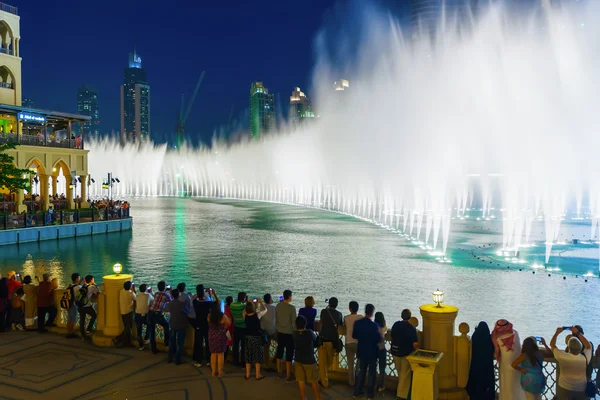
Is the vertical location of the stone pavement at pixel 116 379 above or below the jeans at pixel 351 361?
below

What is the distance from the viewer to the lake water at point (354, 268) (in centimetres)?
1750

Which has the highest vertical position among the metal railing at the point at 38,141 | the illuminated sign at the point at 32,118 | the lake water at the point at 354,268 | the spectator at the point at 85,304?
the illuminated sign at the point at 32,118


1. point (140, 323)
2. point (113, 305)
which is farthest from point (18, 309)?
point (140, 323)

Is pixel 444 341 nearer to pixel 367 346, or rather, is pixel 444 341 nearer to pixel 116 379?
pixel 367 346

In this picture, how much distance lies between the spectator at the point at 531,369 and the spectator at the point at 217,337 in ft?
15.1

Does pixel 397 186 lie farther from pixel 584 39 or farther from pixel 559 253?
pixel 559 253

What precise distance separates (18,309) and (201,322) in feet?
16.2

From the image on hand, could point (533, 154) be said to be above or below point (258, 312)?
above

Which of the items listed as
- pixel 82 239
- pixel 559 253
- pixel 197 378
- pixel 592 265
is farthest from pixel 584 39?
pixel 197 378

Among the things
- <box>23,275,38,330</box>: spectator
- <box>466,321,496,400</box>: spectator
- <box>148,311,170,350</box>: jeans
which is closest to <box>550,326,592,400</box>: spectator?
<box>466,321,496,400</box>: spectator

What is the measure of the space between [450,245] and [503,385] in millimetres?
25955

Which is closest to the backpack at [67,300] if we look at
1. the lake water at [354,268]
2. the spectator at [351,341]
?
the spectator at [351,341]

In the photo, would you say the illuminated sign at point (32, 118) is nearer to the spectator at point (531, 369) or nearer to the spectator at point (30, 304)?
the spectator at point (30, 304)

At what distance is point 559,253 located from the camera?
29.5 metres
